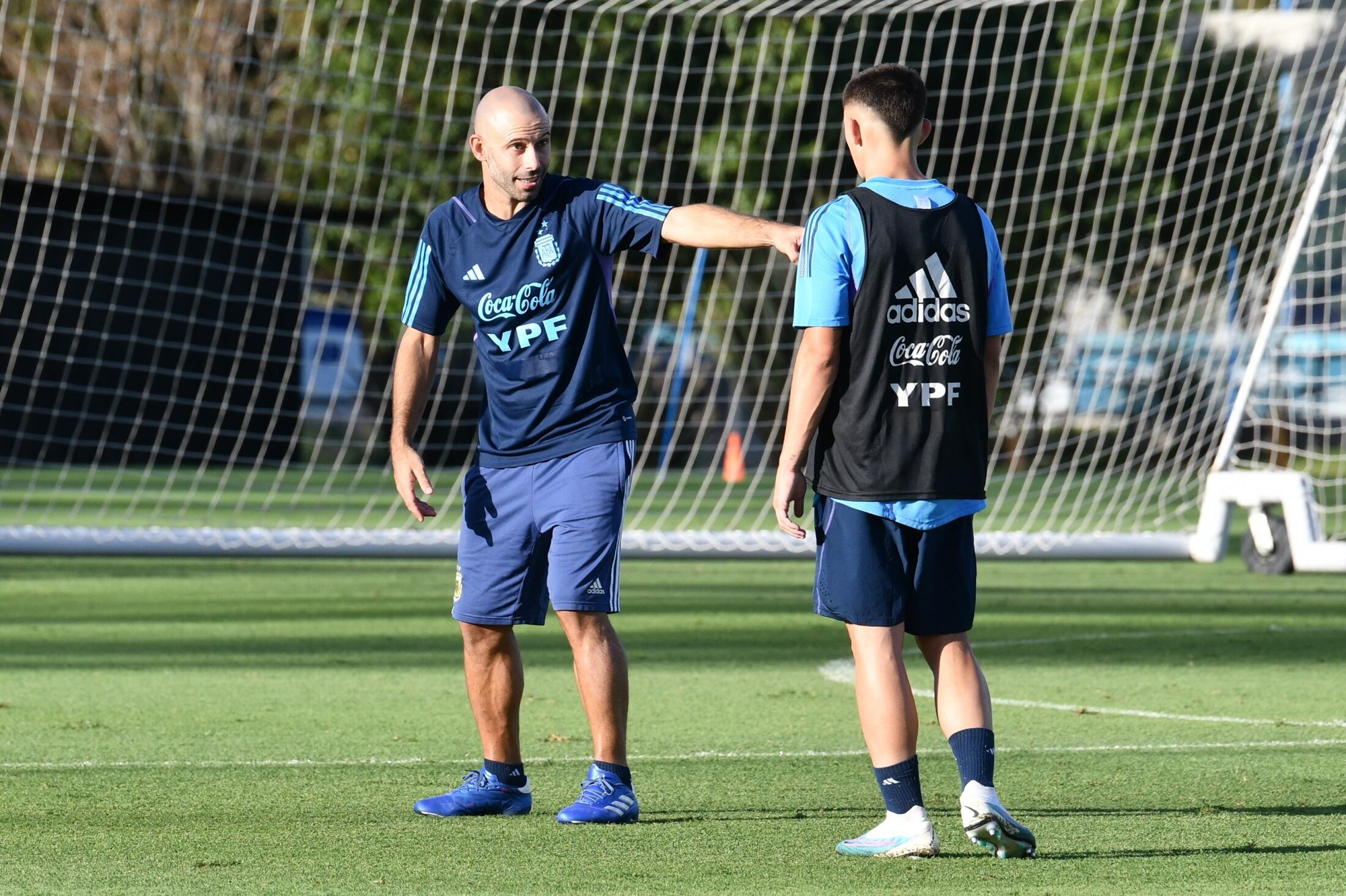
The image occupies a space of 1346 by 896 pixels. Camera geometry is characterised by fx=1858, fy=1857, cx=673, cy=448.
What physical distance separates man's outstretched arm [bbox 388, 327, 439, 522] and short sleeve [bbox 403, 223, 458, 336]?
0.09ft

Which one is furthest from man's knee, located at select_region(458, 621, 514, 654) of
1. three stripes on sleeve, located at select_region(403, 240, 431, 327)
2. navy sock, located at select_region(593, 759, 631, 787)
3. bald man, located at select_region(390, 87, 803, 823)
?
three stripes on sleeve, located at select_region(403, 240, 431, 327)

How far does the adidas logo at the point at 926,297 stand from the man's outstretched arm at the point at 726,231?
0.90 ft

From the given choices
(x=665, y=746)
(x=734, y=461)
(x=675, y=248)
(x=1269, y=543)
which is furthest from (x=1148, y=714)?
(x=734, y=461)

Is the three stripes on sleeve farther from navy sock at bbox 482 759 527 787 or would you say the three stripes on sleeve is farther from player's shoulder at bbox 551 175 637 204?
navy sock at bbox 482 759 527 787

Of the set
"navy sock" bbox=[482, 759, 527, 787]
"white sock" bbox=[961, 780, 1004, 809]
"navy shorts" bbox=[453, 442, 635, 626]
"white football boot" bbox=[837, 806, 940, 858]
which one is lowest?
"navy sock" bbox=[482, 759, 527, 787]

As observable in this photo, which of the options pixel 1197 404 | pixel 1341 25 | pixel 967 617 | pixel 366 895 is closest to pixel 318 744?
pixel 366 895

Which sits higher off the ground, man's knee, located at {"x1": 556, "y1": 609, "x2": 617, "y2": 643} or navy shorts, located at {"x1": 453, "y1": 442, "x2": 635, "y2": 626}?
navy shorts, located at {"x1": 453, "y1": 442, "x2": 635, "y2": 626}

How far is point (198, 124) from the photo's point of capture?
74.4 ft

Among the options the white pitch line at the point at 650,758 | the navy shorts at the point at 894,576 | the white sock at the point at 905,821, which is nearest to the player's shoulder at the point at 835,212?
the navy shorts at the point at 894,576

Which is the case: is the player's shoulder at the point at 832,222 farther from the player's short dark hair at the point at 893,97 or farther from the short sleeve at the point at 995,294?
the short sleeve at the point at 995,294

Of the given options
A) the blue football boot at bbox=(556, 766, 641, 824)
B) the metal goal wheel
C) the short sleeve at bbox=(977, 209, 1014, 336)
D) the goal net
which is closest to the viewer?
the short sleeve at bbox=(977, 209, 1014, 336)

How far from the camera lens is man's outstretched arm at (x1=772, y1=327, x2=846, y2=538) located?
14.3 feet

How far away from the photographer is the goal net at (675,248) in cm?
1315

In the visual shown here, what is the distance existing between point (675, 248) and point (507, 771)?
5492mm
